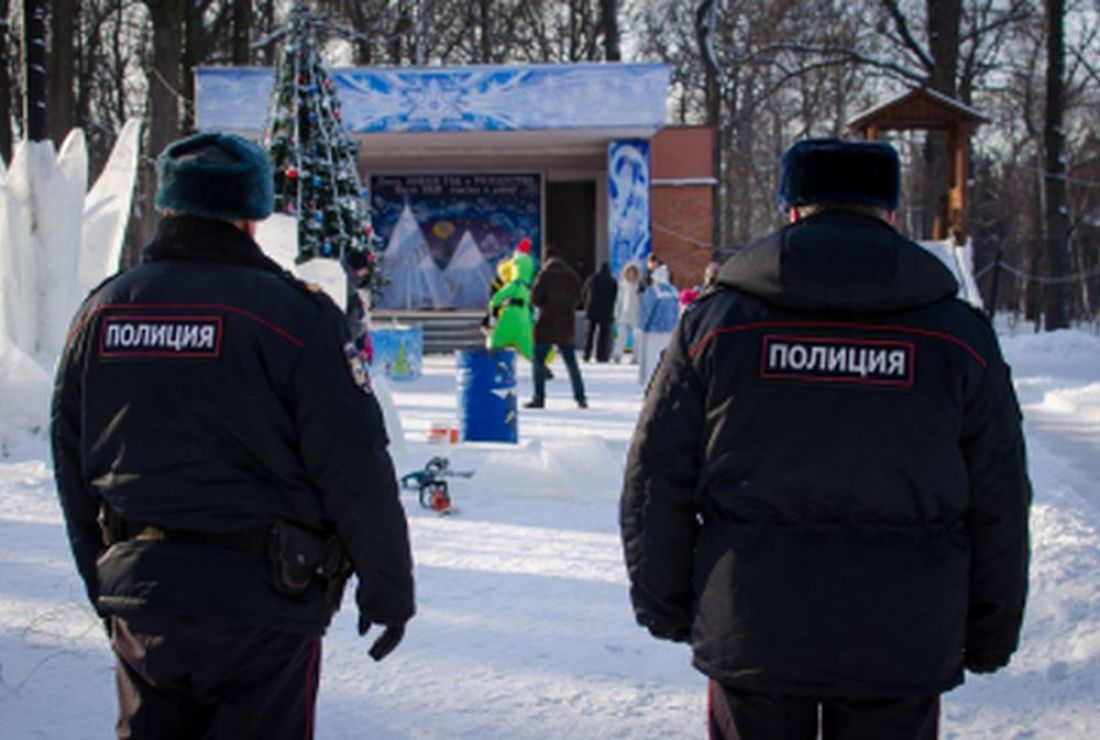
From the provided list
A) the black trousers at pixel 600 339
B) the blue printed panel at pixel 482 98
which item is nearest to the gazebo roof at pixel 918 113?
the black trousers at pixel 600 339

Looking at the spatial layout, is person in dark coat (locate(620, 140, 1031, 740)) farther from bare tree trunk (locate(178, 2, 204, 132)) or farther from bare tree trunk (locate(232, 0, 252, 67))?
bare tree trunk (locate(232, 0, 252, 67))

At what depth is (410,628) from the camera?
4688mm

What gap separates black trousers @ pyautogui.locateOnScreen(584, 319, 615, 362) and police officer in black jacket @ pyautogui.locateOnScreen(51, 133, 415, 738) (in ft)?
48.4

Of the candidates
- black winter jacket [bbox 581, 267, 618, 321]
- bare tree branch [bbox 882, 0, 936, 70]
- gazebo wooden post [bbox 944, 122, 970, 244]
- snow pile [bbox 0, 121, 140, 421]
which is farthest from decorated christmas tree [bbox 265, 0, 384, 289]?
bare tree branch [bbox 882, 0, 936, 70]

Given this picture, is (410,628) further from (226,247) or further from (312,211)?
(312,211)

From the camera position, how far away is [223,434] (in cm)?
226

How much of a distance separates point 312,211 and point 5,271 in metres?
3.01

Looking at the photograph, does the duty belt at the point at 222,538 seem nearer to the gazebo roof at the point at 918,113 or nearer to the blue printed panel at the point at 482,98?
the gazebo roof at the point at 918,113

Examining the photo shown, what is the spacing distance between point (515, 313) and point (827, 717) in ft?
31.5

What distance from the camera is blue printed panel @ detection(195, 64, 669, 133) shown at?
1981 centimetres

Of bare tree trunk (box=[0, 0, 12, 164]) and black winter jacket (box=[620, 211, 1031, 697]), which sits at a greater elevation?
bare tree trunk (box=[0, 0, 12, 164])

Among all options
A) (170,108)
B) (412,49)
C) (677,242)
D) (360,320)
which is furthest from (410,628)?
(412,49)

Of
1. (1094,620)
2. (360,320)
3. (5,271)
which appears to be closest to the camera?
(1094,620)

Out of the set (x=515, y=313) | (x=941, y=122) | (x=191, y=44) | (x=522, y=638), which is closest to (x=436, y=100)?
(x=191, y=44)
